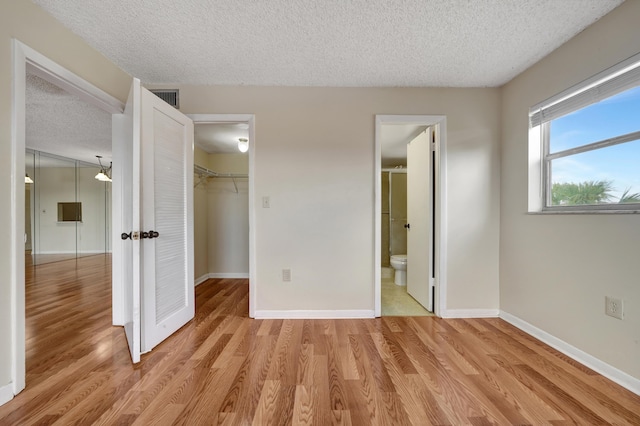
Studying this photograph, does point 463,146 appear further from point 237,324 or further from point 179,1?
point 237,324

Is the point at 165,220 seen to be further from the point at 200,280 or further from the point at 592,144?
the point at 592,144

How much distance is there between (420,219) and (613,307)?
5.12 feet

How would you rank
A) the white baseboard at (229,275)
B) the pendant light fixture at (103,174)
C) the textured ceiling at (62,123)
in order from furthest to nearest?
1. the pendant light fixture at (103,174)
2. the white baseboard at (229,275)
3. the textured ceiling at (62,123)

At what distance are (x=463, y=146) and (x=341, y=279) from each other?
1.85 metres

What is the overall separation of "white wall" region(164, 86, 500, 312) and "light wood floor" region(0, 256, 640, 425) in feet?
1.17

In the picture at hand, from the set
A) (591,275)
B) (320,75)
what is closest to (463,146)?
(591,275)

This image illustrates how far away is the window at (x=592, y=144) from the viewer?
1.53 meters

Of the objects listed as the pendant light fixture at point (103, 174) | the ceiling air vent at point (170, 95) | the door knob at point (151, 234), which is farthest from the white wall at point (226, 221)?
the pendant light fixture at point (103, 174)

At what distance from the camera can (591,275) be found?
5.52 ft

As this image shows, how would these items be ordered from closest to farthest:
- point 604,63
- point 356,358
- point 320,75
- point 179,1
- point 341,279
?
point 179,1 < point 604,63 < point 356,358 < point 320,75 < point 341,279

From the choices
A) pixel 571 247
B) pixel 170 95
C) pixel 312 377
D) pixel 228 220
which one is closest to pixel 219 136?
pixel 170 95

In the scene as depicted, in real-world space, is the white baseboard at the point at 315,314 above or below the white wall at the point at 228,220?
below

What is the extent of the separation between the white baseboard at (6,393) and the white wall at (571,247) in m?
3.58

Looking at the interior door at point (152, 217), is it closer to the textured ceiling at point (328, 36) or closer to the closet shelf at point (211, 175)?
the textured ceiling at point (328, 36)
